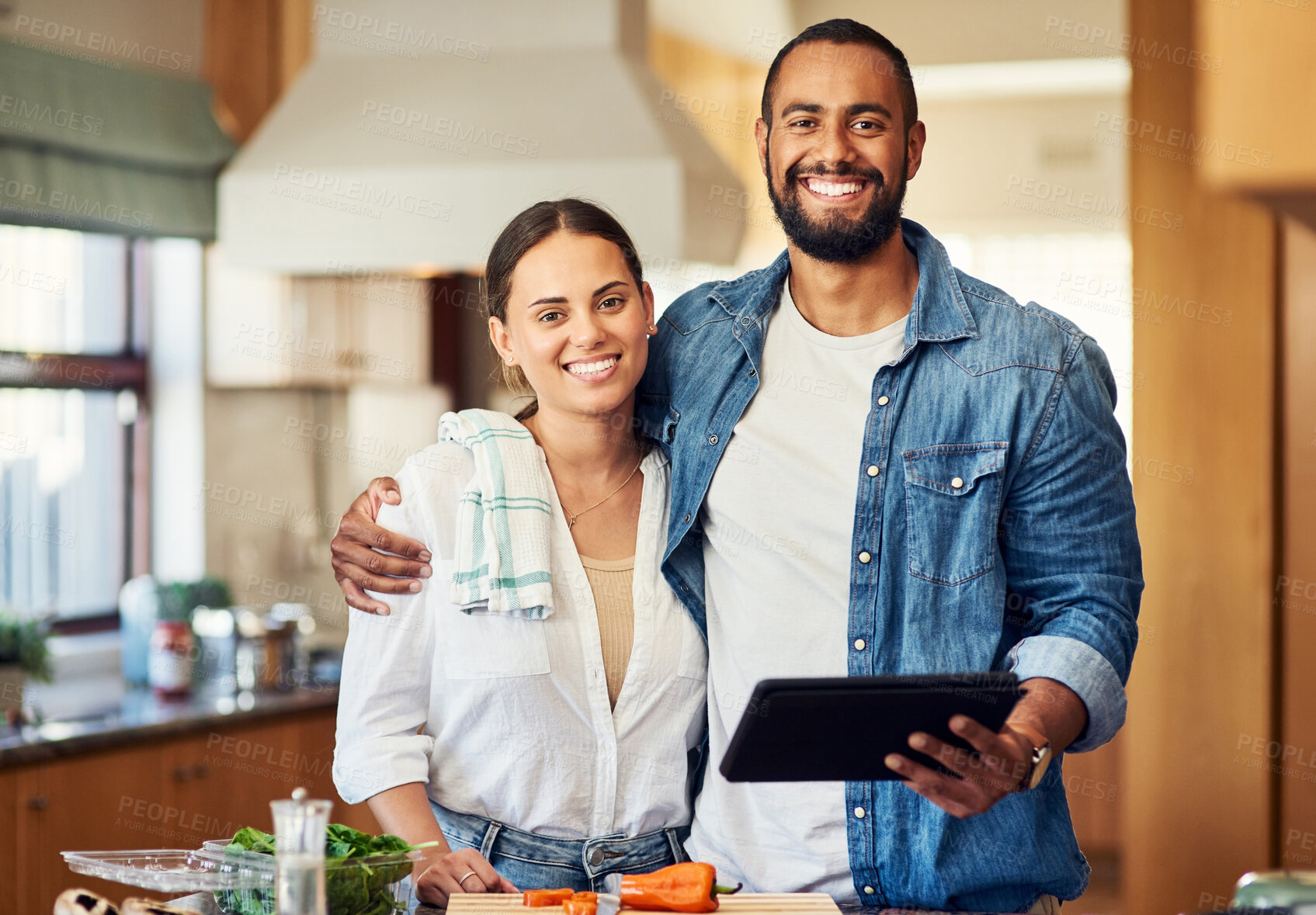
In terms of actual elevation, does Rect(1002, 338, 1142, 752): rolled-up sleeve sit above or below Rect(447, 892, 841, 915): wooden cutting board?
above

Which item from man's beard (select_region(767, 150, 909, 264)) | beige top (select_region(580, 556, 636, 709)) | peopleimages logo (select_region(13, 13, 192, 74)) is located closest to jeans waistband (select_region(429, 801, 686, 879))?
beige top (select_region(580, 556, 636, 709))

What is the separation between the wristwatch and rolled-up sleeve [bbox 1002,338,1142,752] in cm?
11

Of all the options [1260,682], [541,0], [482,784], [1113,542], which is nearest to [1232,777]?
[1260,682]

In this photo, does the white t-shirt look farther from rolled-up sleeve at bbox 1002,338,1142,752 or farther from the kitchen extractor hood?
the kitchen extractor hood

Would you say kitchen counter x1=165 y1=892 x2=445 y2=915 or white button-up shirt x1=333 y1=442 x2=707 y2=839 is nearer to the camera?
kitchen counter x1=165 y1=892 x2=445 y2=915

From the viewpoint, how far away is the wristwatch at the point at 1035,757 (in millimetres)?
1342

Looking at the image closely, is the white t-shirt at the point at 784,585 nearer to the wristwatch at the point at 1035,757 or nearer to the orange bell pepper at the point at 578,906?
the wristwatch at the point at 1035,757

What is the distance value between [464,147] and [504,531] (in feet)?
5.39

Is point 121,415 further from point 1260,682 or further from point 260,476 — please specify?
point 1260,682

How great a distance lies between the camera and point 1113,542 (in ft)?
5.13

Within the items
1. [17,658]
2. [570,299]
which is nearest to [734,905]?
[570,299]

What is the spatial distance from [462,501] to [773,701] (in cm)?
59

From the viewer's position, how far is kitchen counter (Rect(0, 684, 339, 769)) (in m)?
2.78

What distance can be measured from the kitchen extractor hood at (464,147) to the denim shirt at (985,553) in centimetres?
129
